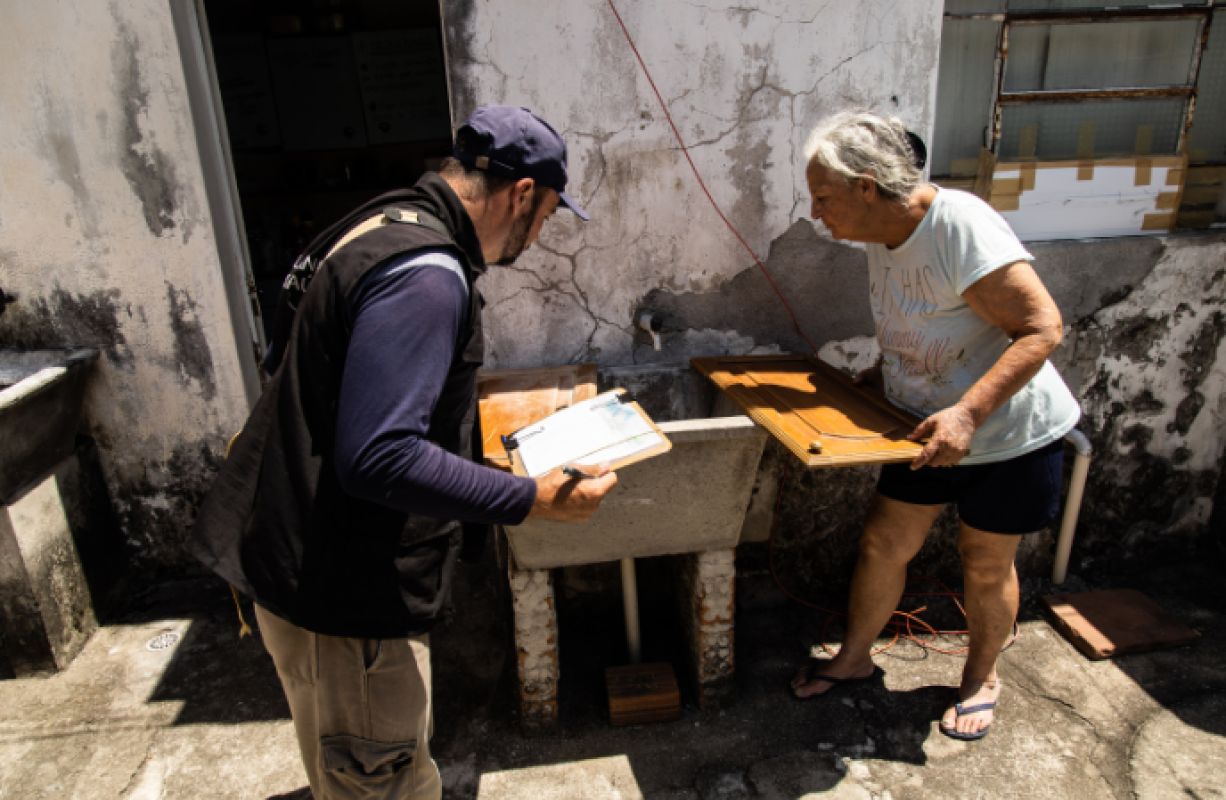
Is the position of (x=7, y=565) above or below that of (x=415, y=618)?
below

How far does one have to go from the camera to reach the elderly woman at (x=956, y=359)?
1981 millimetres

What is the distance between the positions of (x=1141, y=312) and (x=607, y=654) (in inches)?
96.0

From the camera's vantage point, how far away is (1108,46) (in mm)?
3074

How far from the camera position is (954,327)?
214cm

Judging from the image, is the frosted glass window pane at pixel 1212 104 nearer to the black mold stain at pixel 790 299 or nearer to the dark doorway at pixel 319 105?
the black mold stain at pixel 790 299

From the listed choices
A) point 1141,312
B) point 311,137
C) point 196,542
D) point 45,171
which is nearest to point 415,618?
point 196,542

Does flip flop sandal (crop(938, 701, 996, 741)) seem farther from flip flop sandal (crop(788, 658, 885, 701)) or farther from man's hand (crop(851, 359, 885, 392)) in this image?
man's hand (crop(851, 359, 885, 392))

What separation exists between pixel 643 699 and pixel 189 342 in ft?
6.88

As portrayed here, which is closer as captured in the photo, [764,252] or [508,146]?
[508,146]

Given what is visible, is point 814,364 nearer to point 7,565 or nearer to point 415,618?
point 415,618

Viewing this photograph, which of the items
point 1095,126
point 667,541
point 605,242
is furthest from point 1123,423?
point 605,242

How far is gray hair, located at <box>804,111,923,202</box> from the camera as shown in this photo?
2080 mm

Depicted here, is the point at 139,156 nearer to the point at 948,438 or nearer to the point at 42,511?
the point at 42,511

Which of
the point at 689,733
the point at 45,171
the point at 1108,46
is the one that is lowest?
the point at 689,733
